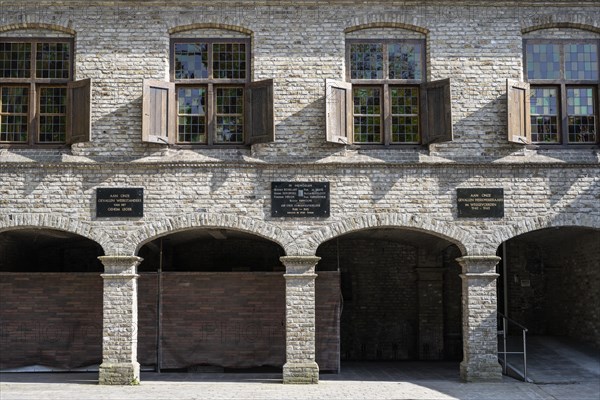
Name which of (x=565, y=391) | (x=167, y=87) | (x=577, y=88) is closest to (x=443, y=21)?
(x=577, y=88)

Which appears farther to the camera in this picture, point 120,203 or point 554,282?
point 554,282

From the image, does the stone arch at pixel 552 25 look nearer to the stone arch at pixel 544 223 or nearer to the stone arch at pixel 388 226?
the stone arch at pixel 544 223

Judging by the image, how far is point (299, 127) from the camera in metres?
16.1

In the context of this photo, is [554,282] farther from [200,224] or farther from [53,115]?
[53,115]

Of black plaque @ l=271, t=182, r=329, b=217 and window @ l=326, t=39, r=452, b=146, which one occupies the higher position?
window @ l=326, t=39, r=452, b=146

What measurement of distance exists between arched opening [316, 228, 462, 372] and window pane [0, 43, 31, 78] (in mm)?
8540

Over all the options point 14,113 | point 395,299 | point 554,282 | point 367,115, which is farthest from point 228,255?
point 554,282

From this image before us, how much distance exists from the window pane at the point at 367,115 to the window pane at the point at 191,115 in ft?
9.87

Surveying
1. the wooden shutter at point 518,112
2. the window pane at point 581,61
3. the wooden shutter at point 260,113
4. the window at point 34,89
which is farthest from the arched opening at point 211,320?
the window pane at point 581,61

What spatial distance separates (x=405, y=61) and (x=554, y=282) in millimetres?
7802

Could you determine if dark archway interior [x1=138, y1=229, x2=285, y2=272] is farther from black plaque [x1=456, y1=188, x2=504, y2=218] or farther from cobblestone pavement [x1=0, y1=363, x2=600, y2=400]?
black plaque [x1=456, y1=188, x2=504, y2=218]

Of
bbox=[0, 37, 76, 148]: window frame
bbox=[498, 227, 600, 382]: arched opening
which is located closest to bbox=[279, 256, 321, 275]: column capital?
bbox=[498, 227, 600, 382]: arched opening

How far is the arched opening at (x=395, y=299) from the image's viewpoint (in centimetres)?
2111

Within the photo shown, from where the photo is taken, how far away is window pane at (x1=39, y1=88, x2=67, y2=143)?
1627cm
